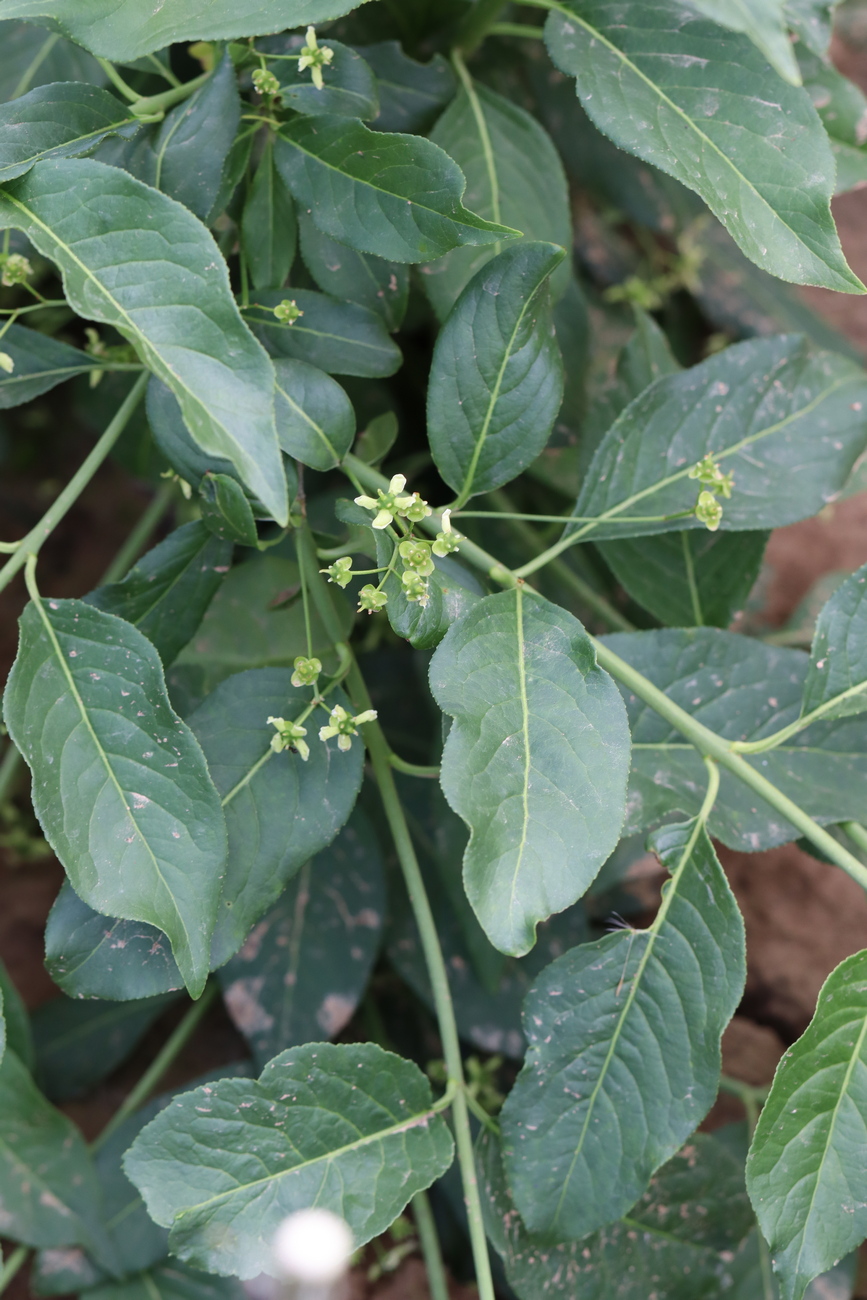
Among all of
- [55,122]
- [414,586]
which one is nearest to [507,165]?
[55,122]

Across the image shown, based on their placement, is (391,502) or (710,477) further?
(710,477)

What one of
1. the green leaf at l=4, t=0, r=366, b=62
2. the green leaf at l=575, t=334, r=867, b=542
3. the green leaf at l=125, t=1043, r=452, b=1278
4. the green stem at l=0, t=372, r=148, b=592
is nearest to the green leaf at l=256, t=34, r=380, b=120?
the green leaf at l=4, t=0, r=366, b=62

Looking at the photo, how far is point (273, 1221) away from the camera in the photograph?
0.73 meters

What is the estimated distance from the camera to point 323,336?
82 cm

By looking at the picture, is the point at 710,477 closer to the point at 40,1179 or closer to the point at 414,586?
the point at 414,586

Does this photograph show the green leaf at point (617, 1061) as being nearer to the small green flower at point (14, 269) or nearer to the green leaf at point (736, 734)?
the green leaf at point (736, 734)

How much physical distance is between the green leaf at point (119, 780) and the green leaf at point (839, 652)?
483mm

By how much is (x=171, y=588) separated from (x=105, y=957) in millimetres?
304

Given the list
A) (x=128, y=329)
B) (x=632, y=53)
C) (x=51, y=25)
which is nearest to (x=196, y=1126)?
(x=128, y=329)

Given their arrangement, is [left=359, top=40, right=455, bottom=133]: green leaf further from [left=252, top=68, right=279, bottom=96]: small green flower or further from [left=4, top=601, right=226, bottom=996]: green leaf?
[left=4, top=601, right=226, bottom=996]: green leaf

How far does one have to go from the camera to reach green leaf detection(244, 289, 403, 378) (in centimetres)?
82

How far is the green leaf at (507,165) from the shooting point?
97 centimetres

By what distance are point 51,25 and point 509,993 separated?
104 centimetres

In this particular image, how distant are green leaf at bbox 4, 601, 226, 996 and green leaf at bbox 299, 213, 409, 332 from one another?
1.19ft
